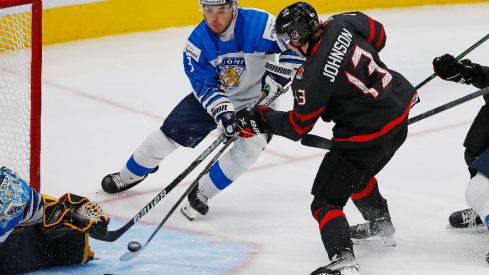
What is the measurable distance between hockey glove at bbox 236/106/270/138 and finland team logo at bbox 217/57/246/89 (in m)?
0.45

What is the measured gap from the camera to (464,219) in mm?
3480

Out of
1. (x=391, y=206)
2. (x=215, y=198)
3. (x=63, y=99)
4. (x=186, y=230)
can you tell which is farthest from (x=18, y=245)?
(x=63, y=99)

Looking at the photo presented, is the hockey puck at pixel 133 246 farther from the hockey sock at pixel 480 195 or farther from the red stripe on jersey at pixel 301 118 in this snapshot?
the hockey sock at pixel 480 195

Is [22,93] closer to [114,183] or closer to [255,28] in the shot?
[114,183]

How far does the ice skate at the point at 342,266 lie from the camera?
114 inches

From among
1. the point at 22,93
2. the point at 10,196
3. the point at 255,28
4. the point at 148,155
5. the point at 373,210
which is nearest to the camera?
the point at 10,196

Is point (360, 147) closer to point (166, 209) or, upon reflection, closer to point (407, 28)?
point (166, 209)

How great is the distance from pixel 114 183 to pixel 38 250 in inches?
37.1

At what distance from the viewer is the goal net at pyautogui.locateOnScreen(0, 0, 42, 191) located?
3527 mm

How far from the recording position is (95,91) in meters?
5.46

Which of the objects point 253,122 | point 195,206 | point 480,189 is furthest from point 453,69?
point 195,206

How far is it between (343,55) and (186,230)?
45.8 inches

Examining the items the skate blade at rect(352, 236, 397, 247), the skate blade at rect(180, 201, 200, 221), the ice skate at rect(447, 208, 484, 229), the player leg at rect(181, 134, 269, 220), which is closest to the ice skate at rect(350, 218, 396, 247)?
the skate blade at rect(352, 236, 397, 247)

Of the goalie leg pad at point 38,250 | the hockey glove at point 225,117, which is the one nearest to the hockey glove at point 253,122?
the hockey glove at point 225,117
